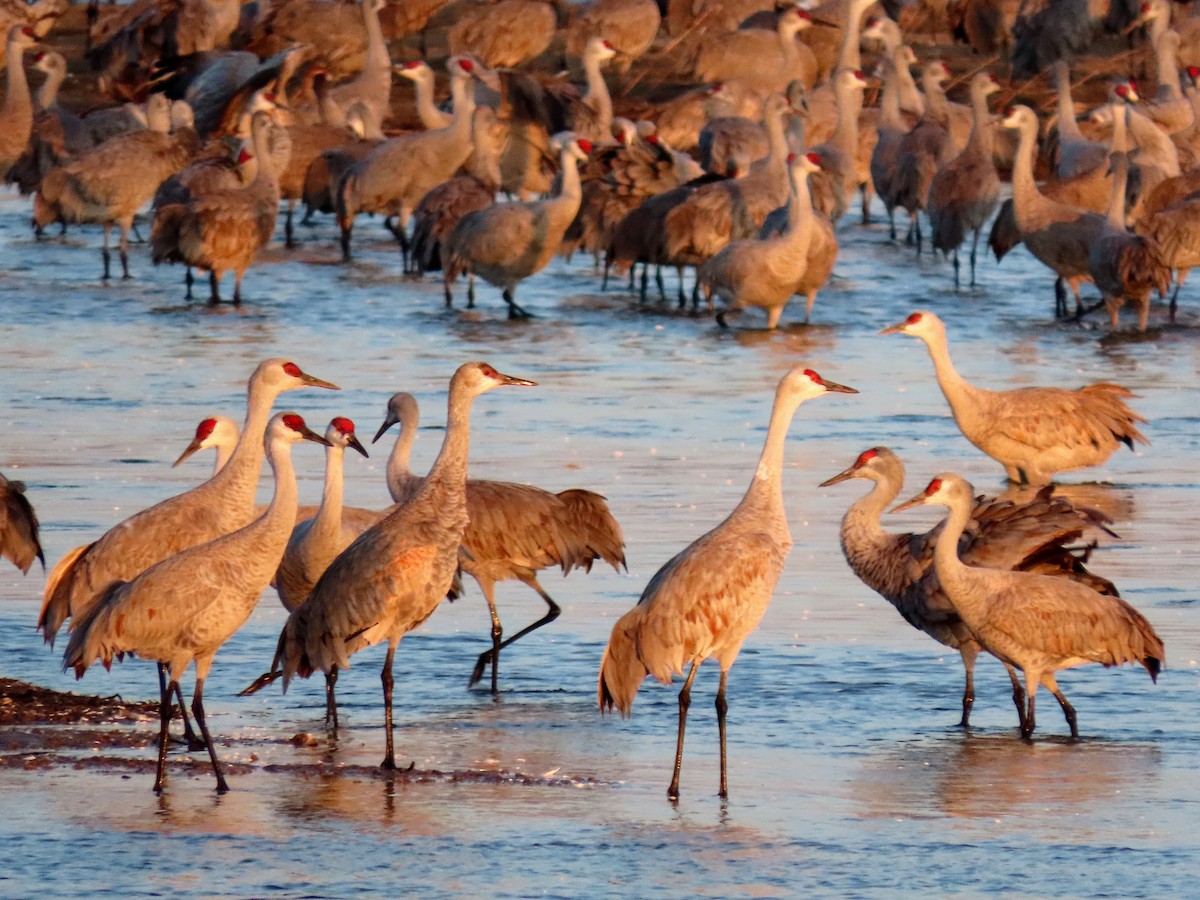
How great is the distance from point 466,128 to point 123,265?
11.3 ft

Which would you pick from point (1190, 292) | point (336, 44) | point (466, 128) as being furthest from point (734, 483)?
point (336, 44)

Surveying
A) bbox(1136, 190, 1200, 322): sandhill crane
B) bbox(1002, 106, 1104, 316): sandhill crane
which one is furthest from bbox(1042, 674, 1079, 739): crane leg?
bbox(1136, 190, 1200, 322): sandhill crane

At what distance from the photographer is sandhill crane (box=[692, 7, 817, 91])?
1092 inches

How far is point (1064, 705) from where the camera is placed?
8000mm

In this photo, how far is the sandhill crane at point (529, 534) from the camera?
9016 millimetres

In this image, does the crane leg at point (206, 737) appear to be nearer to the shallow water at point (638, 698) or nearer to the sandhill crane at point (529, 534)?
the shallow water at point (638, 698)

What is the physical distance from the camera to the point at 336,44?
30594 mm

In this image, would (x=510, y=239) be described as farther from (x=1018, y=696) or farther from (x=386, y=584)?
(x=386, y=584)

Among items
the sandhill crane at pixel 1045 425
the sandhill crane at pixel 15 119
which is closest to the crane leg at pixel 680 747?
the sandhill crane at pixel 1045 425

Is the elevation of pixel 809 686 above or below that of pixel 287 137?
below

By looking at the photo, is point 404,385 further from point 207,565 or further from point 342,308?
point 207,565

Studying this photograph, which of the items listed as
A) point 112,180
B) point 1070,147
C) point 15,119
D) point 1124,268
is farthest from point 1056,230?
point 15,119

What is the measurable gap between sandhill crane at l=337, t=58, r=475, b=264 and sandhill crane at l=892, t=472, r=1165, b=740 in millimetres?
13588

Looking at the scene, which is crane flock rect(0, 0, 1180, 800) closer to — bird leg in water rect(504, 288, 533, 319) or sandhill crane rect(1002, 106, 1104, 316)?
sandhill crane rect(1002, 106, 1104, 316)
